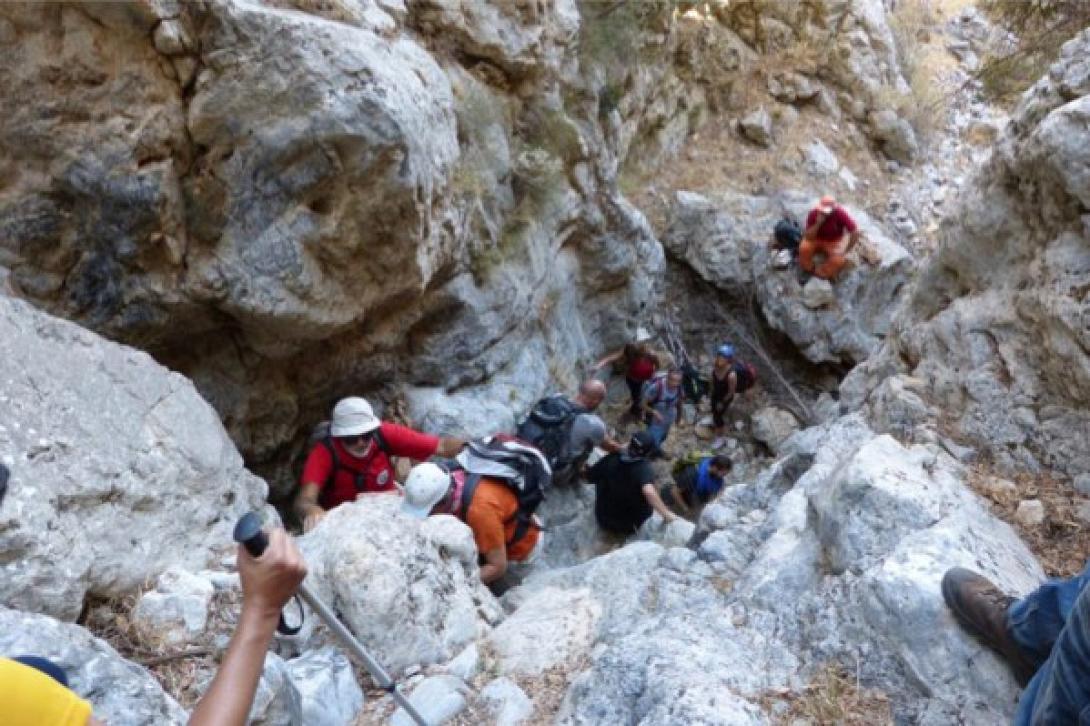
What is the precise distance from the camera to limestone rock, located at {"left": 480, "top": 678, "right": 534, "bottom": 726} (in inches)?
136

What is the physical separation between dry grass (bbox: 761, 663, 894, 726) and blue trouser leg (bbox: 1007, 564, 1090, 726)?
65 centimetres

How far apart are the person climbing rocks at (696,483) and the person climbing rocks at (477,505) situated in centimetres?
342

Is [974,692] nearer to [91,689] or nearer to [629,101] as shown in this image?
[91,689]

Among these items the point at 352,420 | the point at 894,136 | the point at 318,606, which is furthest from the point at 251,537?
the point at 894,136

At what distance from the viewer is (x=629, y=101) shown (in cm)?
1316

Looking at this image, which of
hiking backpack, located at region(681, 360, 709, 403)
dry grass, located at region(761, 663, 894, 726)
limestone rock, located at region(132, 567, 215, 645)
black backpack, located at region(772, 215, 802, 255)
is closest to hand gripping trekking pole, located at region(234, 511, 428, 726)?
limestone rock, located at region(132, 567, 215, 645)

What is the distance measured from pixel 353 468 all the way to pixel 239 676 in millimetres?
4367

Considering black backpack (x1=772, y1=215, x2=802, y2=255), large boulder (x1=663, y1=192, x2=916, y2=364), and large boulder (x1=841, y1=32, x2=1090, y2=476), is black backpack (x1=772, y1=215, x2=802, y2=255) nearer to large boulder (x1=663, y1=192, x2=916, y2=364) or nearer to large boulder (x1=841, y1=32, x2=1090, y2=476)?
large boulder (x1=663, y1=192, x2=916, y2=364)

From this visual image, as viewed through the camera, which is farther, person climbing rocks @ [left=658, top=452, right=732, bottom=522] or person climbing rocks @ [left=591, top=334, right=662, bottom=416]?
person climbing rocks @ [left=591, top=334, right=662, bottom=416]

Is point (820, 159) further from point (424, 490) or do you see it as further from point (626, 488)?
point (424, 490)

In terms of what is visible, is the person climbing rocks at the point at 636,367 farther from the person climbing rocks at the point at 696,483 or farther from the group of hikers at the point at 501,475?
the person climbing rocks at the point at 696,483

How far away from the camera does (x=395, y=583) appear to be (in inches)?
154

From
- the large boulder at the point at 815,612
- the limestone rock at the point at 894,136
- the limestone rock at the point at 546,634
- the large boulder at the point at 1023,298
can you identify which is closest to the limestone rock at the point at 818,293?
the limestone rock at the point at 894,136

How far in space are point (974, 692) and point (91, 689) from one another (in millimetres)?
3259
